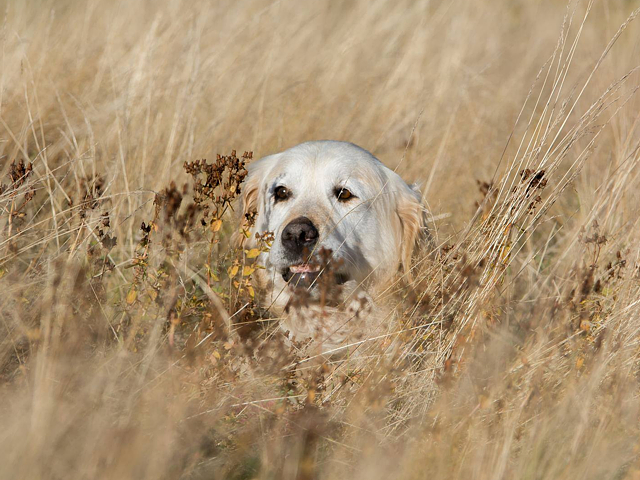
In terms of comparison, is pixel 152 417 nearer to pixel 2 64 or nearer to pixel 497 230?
pixel 497 230

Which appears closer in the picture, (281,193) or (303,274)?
(303,274)

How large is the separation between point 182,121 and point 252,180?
793 millimetres

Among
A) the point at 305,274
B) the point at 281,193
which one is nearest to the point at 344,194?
the point at 281,193

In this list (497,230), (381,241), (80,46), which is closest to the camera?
(497,230)

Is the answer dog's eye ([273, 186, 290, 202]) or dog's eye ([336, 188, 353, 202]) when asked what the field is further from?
dog's eye ([336, 188, 353, 202])

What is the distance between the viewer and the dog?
308cm

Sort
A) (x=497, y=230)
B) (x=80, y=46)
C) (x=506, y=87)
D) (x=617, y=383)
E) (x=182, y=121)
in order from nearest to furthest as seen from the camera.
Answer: (x=617, y=383) < (x=497, y=230) < (x=182, y=121) < (x=80, y=46) < (x=506, y=87)

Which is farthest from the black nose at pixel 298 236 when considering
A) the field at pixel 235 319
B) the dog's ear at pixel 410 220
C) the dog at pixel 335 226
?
the dog's ear at pixel 410 220

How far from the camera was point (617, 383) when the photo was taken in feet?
7.89

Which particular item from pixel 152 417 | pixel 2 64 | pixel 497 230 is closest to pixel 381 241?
pixel 497 230

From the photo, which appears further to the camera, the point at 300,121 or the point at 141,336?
the point at 300,121

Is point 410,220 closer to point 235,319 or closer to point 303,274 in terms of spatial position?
point 303,274

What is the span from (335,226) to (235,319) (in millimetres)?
576

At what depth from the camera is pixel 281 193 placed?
3.53 metres
